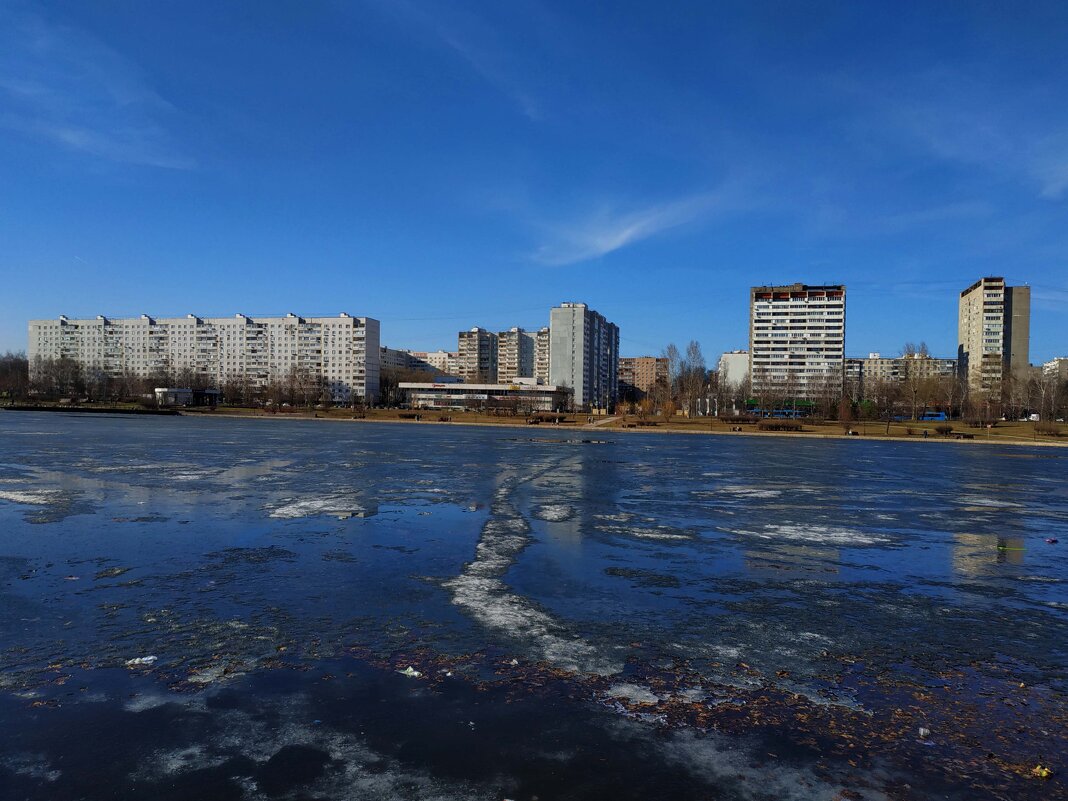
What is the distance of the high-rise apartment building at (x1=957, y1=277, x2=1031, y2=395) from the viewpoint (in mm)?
136125

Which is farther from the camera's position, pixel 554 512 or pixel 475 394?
pixel 475 394

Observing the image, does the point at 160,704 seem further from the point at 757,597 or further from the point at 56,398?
the point at 56,398

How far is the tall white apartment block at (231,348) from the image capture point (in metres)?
149

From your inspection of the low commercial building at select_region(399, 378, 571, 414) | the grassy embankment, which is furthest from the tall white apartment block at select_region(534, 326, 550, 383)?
the grassy embankment

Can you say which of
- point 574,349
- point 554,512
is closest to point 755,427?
point 554,512

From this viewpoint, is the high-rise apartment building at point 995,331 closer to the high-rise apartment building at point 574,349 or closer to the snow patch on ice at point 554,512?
the high-rise apartment building at point 574,349

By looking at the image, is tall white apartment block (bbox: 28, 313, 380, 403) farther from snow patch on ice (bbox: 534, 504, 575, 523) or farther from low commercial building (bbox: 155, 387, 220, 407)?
snow patch on ice (bbox: 534, 504, 575, 523)

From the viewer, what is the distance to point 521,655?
5.89 meters

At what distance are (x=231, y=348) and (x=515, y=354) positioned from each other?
240ft

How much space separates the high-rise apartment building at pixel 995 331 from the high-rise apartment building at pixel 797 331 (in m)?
25.4

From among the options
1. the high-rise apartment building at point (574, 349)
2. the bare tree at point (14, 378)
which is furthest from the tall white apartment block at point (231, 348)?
the high-rise apartment building at point (574, 349)

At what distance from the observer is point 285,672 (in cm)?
540

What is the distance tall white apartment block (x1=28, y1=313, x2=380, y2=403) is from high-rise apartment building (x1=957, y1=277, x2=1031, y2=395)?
404 feet

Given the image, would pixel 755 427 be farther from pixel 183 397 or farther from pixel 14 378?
pixel 14 378
